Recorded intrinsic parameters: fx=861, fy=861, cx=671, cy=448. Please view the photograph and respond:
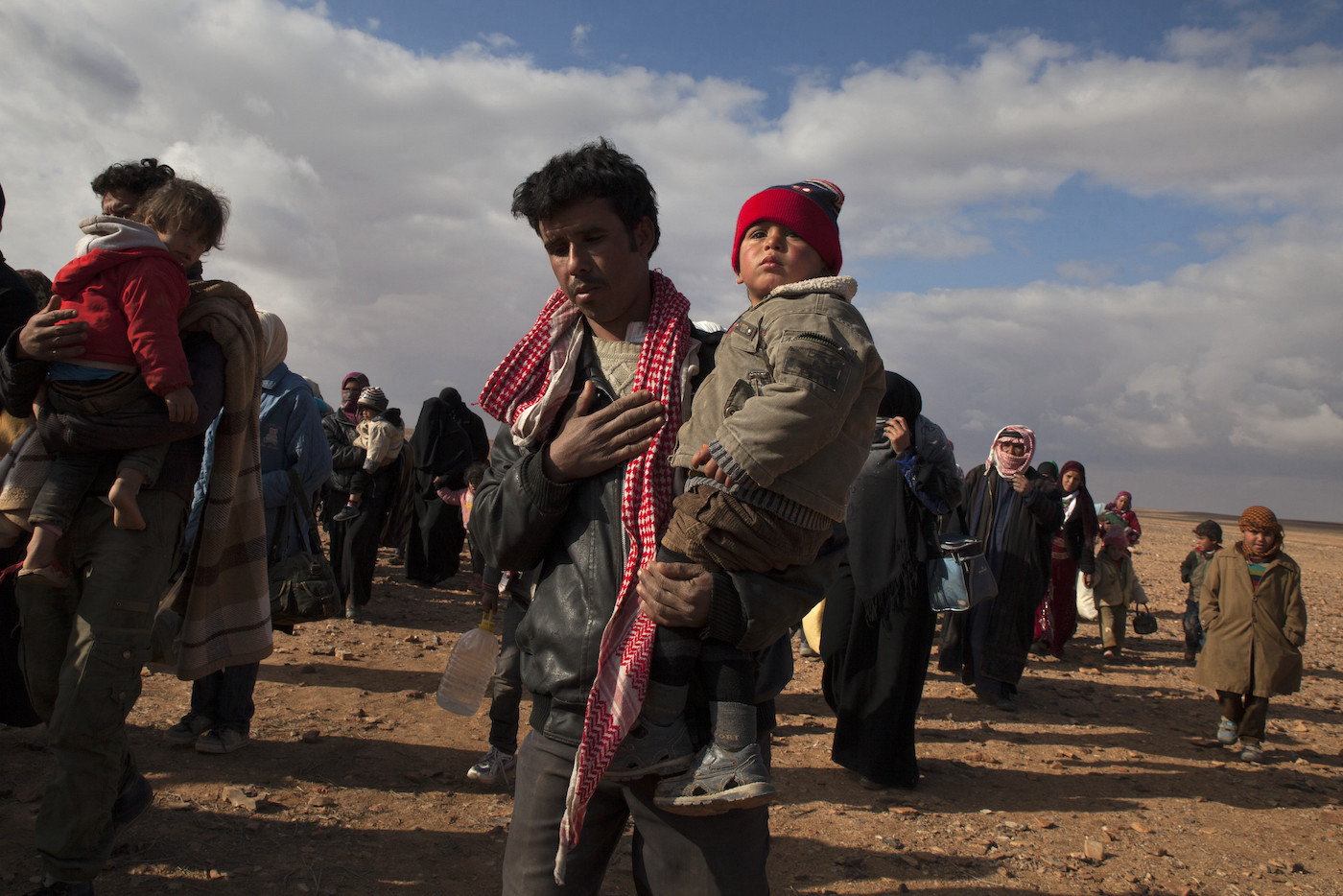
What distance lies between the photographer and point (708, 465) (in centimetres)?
162

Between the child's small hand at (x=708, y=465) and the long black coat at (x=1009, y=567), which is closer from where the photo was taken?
the child's small hand at (x=708, y=465)

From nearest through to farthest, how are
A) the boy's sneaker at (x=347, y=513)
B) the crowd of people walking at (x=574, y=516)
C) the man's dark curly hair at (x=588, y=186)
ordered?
1. the crowd of people walking at (x=574, y=516)
2. the man's dark curly hair at (x=588, y=186)
3. the boy's sneaker at (x=347, y=513)

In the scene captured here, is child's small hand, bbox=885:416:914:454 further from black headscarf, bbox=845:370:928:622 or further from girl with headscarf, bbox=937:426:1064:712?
girl with headscarf, bbox=937:426:1064:712

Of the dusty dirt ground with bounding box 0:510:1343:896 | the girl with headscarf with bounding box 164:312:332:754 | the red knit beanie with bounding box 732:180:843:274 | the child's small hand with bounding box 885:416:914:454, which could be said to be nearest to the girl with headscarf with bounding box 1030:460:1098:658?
the dusty dirt ground with bounding box 0:510:1343:896

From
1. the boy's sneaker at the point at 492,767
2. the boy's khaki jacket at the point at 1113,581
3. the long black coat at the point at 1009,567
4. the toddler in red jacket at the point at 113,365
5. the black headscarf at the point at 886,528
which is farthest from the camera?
the boy's khaki jacket at the point at 1113,581

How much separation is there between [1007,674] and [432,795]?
200 inches

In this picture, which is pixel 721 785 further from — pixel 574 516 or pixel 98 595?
pixel 98 595

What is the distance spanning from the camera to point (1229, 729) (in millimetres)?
6883

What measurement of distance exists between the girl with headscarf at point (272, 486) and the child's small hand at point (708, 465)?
2923mm

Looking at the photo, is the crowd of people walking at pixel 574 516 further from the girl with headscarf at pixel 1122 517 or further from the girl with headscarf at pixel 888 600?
the girl with headscarf at pixel 1122 517

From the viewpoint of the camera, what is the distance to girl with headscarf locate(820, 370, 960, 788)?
5109mm

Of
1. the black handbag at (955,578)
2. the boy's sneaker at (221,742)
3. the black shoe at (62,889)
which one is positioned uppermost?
the black handbag at (955,578)

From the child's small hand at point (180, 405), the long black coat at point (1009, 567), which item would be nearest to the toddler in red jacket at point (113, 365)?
the child's small hand at point (180, 405)

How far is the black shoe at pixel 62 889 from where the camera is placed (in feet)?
8.97
